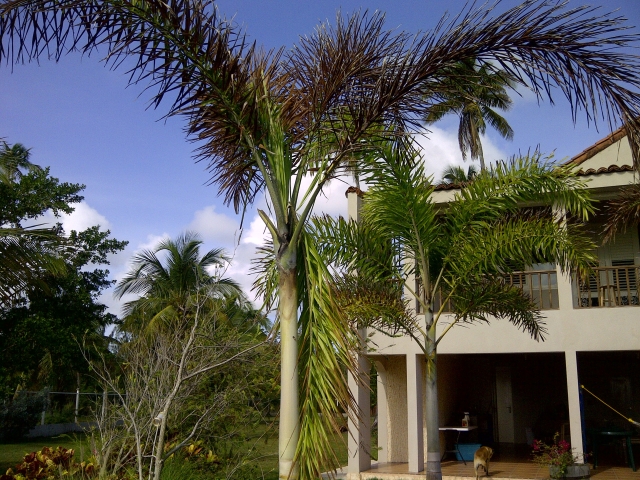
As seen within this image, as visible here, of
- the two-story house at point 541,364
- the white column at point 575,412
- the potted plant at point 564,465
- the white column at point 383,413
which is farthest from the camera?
the white column at point 383,413

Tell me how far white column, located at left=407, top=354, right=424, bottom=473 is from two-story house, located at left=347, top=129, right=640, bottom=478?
0.02m

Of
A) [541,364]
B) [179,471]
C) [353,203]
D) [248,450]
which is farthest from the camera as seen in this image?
[541,364]

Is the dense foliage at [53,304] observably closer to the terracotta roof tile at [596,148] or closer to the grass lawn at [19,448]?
the grass lawn at [19,448]

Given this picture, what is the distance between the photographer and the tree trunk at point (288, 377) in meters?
4.25

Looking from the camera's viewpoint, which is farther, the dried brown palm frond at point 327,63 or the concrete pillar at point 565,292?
the concrete pillar at point 565,292

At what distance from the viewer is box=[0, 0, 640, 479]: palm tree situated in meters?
4.29

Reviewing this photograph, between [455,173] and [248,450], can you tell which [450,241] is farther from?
[455,173]

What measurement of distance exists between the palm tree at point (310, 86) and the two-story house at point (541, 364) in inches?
203

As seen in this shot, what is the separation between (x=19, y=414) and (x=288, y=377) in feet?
69.1

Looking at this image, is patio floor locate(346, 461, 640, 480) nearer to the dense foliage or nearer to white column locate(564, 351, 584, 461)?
white column locate(564, 351, 584, 461)

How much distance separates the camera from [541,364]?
17.5 metres

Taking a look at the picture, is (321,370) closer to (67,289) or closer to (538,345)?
(538,345)

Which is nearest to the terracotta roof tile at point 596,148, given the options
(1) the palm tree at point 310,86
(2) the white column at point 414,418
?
(2) the white column at point 414,418

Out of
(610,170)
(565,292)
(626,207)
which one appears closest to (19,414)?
(565,292)
